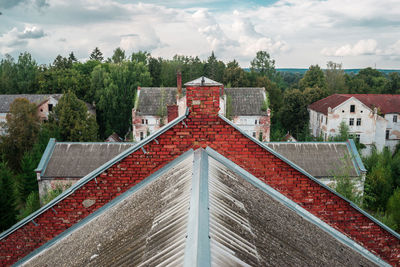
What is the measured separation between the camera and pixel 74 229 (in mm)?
6828

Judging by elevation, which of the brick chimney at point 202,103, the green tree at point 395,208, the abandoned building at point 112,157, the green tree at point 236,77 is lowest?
the green tree at point 395,208

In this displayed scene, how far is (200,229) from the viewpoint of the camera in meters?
3.64

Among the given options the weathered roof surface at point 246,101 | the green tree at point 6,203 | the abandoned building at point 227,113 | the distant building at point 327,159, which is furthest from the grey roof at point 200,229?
the weathered roof surface at point 246,101

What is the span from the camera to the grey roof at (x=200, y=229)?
3625 mm

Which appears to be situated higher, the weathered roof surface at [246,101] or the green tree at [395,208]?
the weathered roof surface at [246,101]

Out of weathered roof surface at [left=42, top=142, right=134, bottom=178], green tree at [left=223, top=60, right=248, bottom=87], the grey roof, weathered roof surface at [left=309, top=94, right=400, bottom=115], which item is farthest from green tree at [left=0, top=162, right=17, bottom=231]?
green tree at [left=223, top=60, right=248, bottom=87]

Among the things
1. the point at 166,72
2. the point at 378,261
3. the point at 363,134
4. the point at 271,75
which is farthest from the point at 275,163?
the point at 271,75

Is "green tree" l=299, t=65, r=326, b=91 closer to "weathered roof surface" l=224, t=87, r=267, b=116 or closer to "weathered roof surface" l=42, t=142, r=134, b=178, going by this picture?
"weathered roof surface" l=224, t=87, r=267, b=116

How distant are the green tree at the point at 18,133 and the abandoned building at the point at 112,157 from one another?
14.3 meters

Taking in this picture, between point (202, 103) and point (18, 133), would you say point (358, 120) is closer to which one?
point (202, 103)

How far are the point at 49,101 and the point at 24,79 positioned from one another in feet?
70.8

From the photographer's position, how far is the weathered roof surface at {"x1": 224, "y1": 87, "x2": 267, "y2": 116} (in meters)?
35.9

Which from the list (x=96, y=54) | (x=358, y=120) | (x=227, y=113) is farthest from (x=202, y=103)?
(x=96, y=54)

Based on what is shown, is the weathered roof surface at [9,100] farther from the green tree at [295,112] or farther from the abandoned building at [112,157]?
the green tree at [295,112]
